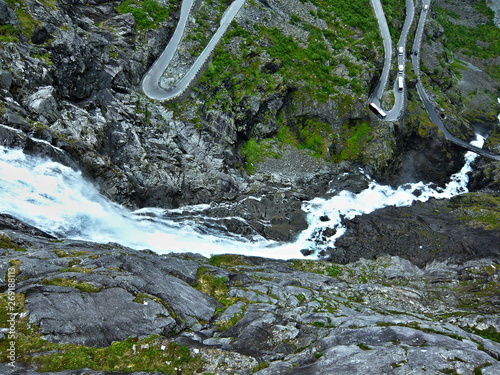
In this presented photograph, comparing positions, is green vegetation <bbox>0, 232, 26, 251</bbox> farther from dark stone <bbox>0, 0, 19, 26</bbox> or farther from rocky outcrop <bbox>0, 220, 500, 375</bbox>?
dark stone <bbox>0, 0, 19, 26</bbox>

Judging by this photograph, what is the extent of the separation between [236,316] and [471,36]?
110879mm

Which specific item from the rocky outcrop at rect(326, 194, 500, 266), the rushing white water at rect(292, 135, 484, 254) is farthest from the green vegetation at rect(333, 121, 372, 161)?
the rocky outcrop at rect(326, 194, 500, 266)

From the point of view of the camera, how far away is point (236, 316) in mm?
25500

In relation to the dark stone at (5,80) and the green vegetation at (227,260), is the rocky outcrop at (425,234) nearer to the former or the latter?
the green vegetation at (227,260)

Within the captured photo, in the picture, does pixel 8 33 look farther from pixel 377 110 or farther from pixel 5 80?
pixel 377 110

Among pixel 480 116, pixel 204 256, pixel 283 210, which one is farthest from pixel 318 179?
pixel 480 116

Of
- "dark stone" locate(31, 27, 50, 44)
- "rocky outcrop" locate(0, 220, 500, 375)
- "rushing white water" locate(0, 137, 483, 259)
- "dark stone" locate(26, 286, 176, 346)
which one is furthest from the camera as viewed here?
"dark stone" locate(31, 27, 50, 44)

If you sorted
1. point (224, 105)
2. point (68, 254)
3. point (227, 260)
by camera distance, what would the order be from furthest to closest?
point (224, 105) → point (227, 260) → point (68, 254)

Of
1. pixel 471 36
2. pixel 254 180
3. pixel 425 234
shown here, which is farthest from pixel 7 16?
pixel 471 36

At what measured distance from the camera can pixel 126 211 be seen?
4650cm

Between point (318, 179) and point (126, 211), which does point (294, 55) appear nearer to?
Result: point (318, 179)

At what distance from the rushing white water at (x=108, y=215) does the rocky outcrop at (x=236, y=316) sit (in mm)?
3977

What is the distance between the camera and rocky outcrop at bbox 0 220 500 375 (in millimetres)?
18812

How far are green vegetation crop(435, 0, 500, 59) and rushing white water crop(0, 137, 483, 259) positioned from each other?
63.5 metres
